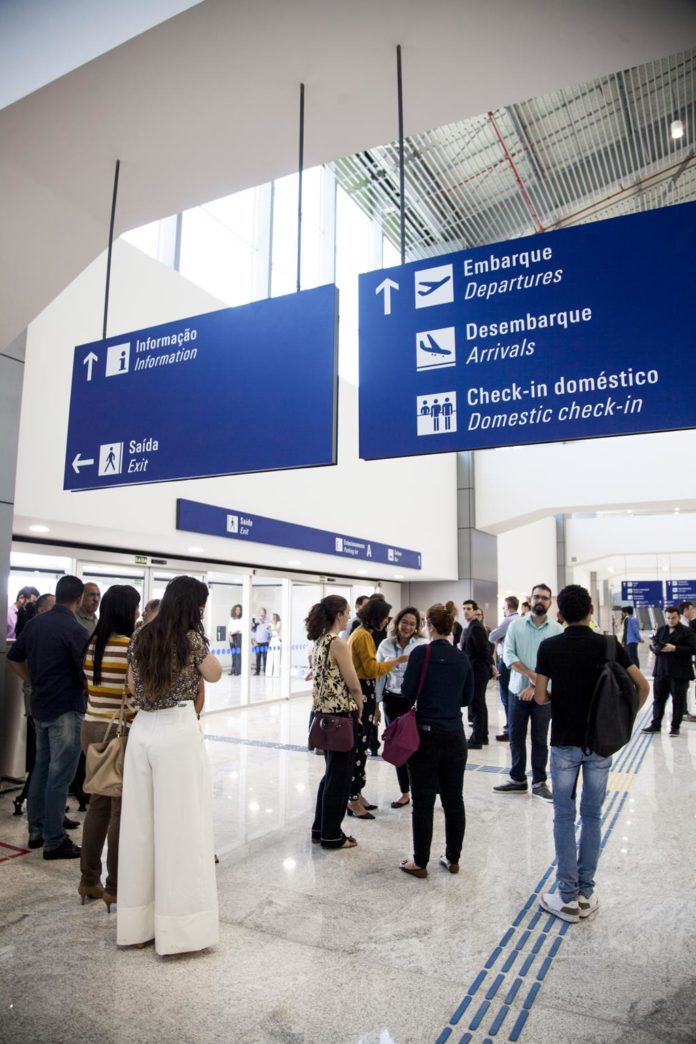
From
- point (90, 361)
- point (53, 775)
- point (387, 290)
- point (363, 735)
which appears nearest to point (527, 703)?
point (363, 735)

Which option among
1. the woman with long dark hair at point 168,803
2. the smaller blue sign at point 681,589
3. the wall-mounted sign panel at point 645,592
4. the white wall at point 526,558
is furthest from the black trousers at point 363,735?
the wall-mounted sign panel at point 645,592

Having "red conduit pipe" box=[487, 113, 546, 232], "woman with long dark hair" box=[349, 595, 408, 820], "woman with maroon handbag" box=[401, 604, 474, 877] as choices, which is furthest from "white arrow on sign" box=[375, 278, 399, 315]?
"red conduit pipe" box=[487, 113, 546, 232]

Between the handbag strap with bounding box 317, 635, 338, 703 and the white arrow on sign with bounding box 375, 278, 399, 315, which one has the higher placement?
the white arrow on sign with bounding box 375, 278, 399, 315

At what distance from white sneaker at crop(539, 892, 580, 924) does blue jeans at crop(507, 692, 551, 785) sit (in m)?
1.87

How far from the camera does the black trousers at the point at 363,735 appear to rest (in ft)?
14.8

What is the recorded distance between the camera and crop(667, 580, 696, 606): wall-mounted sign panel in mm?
22062

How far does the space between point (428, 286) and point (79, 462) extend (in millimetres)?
2083

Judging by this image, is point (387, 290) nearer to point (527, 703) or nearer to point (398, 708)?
point (398, 708)

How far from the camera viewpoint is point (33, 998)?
7.85 feet

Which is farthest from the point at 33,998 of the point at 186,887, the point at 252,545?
the point at 252,545

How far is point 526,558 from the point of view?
19531mm

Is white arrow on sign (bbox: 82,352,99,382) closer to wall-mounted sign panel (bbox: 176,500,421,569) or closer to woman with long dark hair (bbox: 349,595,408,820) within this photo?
woman with long dark hair (bbox: 349,595,408,820)

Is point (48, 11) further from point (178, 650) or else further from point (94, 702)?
point (94, 702)

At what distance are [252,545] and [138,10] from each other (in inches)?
283
